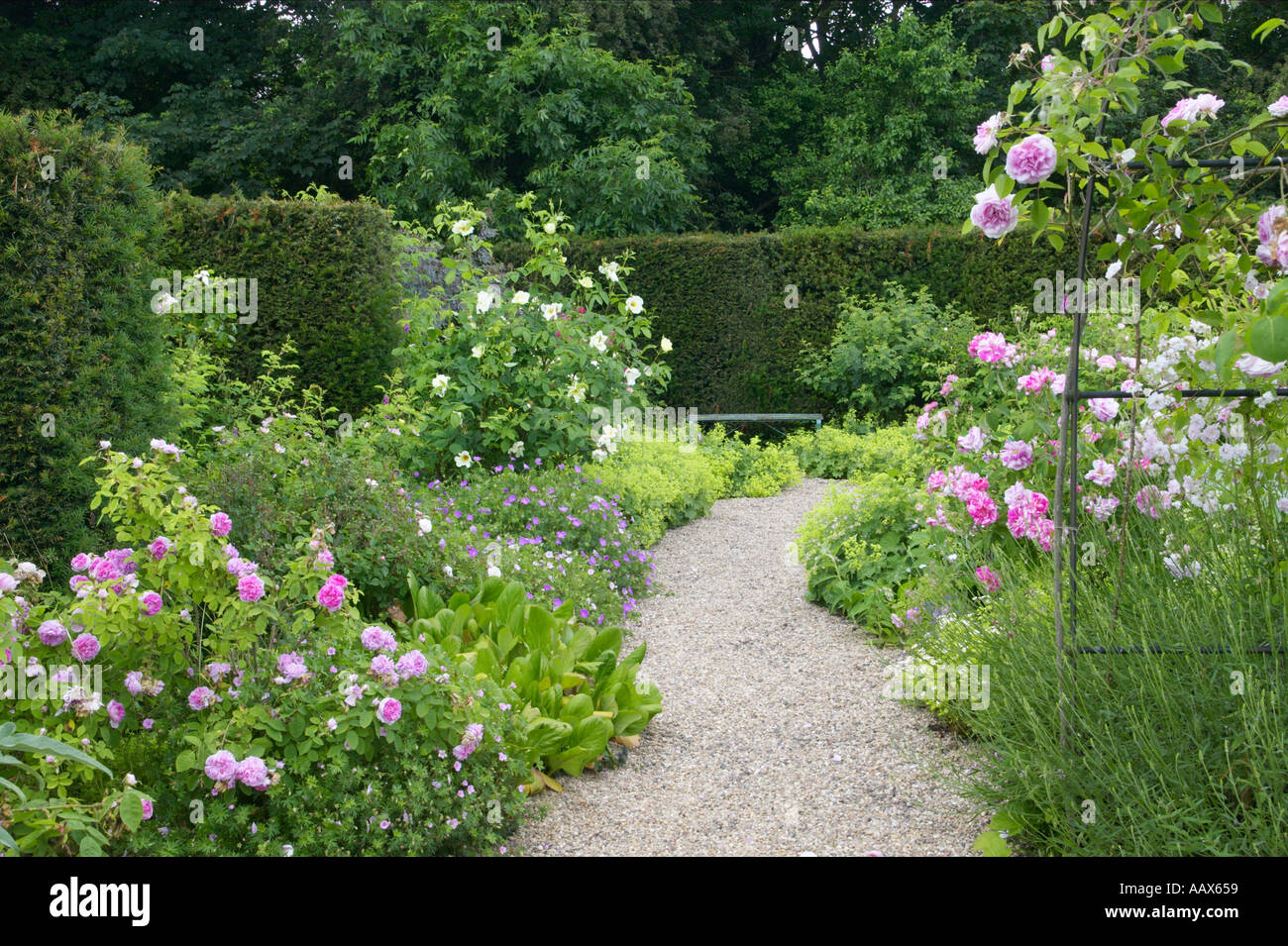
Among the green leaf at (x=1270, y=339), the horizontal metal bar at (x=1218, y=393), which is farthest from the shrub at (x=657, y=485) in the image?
the green leaf at (x=1270, y=339)

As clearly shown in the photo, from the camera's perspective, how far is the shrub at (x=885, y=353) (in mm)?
10492

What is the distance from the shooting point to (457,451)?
616 cm

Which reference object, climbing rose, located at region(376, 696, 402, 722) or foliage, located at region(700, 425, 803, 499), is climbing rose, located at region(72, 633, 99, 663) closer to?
climbing rose, located at region(376, 696, 402, 722)

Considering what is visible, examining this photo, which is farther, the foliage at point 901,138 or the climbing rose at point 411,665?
the foliage at point 901,138

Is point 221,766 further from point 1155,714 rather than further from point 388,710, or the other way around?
point 1155,714

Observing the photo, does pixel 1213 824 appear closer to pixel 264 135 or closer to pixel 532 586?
pixel 532 586

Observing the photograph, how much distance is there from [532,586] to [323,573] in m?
1.81

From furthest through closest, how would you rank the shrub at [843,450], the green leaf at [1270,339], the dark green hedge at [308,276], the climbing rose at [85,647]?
the shrub at [843,450] < the dark green hedge at [308,276] < the climbing rose at [85,647] < the green leaf at [1270,339]

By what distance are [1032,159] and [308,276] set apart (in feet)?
19.4

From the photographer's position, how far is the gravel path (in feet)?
9.23

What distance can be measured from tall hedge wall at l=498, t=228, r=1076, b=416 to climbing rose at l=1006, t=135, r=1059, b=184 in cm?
952

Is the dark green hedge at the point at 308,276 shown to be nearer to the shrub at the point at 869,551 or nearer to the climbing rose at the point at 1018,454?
the shrub at the point at 869,551

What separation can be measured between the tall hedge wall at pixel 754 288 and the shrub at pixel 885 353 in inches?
10.7
